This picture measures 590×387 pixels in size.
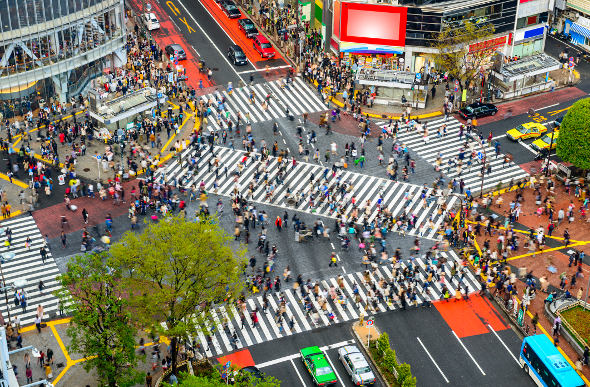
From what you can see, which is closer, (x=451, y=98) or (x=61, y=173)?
(x=61, y=173)

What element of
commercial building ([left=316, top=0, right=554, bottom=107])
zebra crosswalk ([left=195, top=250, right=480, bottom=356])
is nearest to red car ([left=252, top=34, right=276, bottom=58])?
commercial building ([left=316, top=0, right=554, bottom=107])

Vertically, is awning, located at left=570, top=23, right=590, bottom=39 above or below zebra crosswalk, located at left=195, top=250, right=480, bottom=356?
above

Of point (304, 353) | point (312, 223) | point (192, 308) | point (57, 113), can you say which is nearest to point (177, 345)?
point (192, 308)

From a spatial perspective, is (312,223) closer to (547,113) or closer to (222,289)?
(222,289)

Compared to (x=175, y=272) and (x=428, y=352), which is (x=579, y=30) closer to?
(x=428, y=352)

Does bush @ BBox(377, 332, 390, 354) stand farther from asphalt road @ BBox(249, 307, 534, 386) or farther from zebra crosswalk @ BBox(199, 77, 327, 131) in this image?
zebra crosswalk @ BBox(199, 77, 327, 131)
